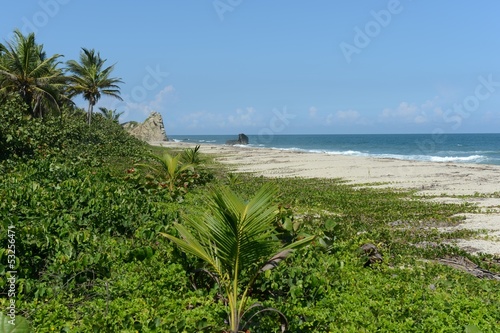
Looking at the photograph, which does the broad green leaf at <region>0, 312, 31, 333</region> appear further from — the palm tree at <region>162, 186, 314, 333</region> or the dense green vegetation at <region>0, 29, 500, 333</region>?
the palm tree at <region>162, 186, 314, 333</region>

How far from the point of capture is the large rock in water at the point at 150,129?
87.9m

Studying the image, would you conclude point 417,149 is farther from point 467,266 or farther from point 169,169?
point 467,266

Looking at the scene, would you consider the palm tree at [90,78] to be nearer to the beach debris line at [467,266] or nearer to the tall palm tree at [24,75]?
Result: the tall palm tree at [24,75]

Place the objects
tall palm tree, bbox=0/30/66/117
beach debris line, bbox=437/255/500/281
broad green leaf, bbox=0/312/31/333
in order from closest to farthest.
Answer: broad green leaf, bbox=0/312/31/333 < beach debris line, bbox=437/255/500/281 < tall palm tree, bbox=0/30/66/117

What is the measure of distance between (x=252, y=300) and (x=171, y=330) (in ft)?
4.09

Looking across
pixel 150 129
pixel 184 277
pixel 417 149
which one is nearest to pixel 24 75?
pixel 184 277

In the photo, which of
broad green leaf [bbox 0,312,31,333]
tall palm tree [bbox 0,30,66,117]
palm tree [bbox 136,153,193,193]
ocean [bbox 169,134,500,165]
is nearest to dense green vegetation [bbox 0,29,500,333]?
broad green leaf [bbox 0,312,31,333]

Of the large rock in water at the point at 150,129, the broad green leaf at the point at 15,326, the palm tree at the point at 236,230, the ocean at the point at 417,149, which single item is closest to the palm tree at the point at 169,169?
the palm tree at the point at 236,230

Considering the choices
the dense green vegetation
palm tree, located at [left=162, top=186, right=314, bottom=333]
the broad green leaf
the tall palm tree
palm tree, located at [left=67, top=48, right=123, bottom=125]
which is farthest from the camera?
palm tree, located at [left=67, top=48, right=123, bottom=125]

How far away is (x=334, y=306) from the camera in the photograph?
190 inches

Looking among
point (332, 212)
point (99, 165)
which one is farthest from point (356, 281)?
point (99, 165)

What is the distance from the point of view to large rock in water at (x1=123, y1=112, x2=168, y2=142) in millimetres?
87875

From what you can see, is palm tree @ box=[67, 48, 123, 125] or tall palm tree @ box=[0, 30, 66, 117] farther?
palm tree @ box=[67, 48, 123, 125]

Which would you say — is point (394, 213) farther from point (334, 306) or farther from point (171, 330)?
point (171, 330)
